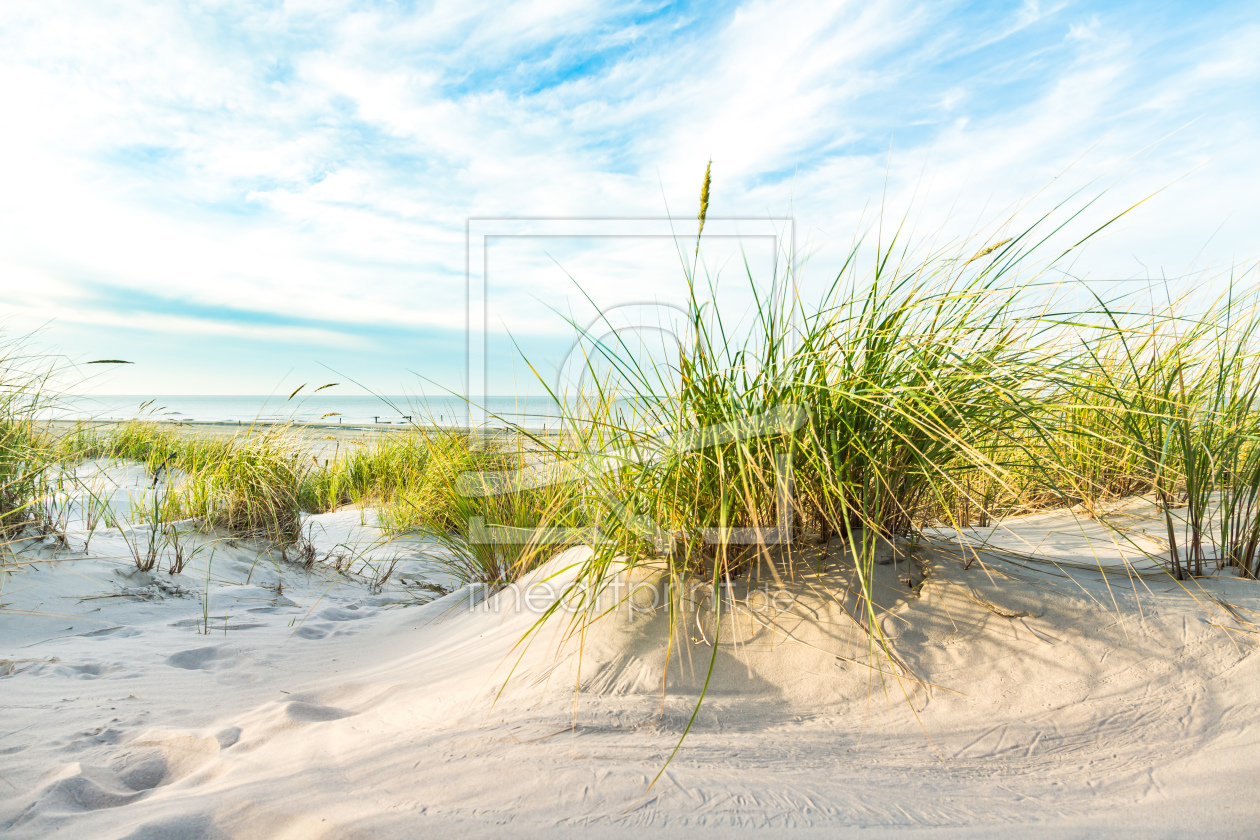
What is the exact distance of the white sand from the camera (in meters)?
1.12

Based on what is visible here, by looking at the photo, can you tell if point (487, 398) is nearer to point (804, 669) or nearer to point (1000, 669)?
point (804, 669)

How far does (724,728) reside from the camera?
1492 mm

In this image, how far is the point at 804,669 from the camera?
1650 mm

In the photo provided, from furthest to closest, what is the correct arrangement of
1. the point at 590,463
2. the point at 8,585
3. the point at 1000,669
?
the point at 8,585, the point at 590,463, the point at 1000,669

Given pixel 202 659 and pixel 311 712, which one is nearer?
pixel 311 712

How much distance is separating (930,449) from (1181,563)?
3.22ft

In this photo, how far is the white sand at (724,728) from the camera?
1116mm

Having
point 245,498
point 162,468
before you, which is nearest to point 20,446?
point 245,498

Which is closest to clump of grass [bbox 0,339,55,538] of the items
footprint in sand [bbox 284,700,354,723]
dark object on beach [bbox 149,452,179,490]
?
dark object on beach [bbox 149,452,179,490]

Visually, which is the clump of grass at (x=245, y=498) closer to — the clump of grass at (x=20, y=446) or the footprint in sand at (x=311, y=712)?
the clump of grass at (x=20, y=446)

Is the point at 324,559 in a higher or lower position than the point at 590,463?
lower

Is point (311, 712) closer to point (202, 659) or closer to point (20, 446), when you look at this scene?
point (202, 659)

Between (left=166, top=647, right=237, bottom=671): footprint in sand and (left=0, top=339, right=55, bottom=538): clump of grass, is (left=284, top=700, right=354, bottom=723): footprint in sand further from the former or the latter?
(left=0, top=339, right=55, bottom=538): clump of grass

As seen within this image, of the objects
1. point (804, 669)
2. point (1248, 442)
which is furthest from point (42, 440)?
point (1248, 442)
